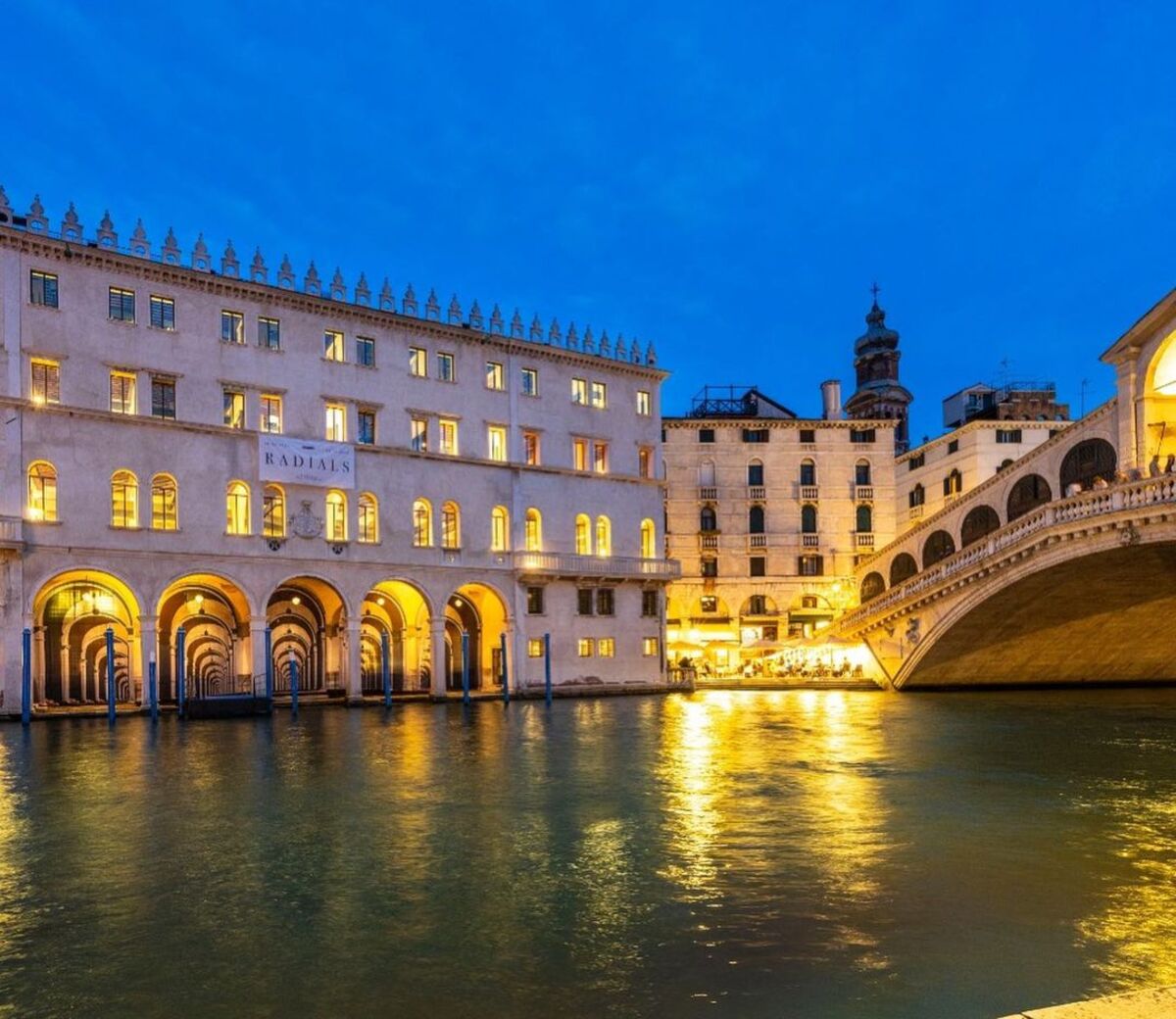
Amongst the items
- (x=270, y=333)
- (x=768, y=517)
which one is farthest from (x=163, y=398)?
(x=768, y=517)

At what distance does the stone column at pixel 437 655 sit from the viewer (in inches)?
1642

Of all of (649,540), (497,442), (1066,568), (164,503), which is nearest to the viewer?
(1066,568)

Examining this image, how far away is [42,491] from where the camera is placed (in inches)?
1355

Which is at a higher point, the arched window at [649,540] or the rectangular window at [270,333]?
the rectangular window at [270,333]

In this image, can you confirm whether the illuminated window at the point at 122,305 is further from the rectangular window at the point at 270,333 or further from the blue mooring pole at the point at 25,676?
the blue mooring pole at the point at 25,676

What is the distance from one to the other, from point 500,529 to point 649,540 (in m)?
7.69

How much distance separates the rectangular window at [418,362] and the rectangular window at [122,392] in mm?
9947

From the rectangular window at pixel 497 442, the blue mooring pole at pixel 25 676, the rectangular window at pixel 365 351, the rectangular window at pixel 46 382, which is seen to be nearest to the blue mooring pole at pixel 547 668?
the rectangular window at pixel 497 442

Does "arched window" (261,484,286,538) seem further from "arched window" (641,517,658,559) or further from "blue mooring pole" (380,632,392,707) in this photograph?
"arched window" (641,517,658,559)

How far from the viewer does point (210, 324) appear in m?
38.0

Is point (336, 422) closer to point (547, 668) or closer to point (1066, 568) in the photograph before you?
point (547, 668)

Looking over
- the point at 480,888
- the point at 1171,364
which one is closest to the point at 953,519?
the point at 1171,364

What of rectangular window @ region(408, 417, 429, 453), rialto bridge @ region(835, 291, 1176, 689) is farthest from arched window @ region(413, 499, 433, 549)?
rialto bridge @ region(835, 291, 1176, 689)

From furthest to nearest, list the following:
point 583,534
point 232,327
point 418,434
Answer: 1. point 583,534
2. point 418,434
3. point 232,327
